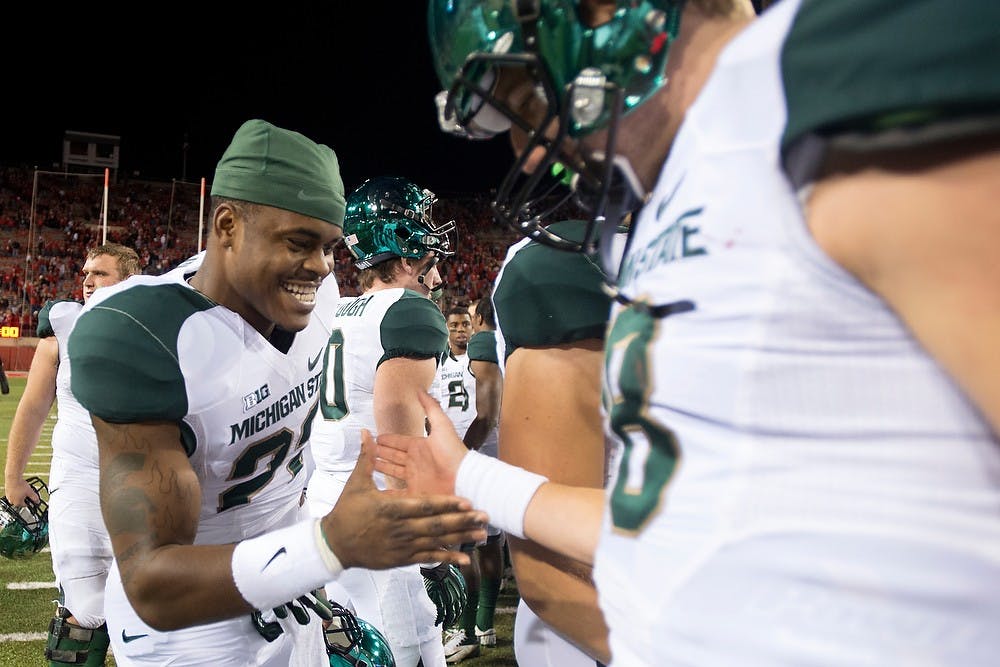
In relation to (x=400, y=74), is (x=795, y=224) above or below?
below

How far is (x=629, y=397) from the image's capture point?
2.92 ft

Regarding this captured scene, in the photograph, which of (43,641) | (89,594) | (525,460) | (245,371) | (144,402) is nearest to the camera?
(525,460)

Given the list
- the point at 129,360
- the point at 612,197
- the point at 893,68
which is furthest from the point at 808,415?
the point at 129,360

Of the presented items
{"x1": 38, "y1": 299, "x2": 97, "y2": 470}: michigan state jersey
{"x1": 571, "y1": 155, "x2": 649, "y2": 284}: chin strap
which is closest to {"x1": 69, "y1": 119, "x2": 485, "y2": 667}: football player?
{"x1": 571, "y1": 155, "x2": 649, "y2": 284}: chin strap

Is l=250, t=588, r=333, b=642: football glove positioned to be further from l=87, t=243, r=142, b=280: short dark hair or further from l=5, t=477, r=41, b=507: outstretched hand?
l=87, t=243, r=142, b=280: short dark hair

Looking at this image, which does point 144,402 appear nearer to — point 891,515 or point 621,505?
point 621,505

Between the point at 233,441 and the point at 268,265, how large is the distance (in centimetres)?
52

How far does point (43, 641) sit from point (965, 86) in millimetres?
5790

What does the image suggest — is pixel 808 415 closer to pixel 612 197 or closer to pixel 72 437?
pixel 612 197

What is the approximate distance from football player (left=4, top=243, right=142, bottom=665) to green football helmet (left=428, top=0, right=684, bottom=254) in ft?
11.5

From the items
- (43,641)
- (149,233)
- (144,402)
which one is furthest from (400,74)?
(144,402)

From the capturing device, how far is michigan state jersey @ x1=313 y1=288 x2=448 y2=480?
3686 millimetres

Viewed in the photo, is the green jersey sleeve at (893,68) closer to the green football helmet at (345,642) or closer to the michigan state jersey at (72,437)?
the green football helmet at (345,642)

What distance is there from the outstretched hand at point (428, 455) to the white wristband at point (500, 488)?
7cm
